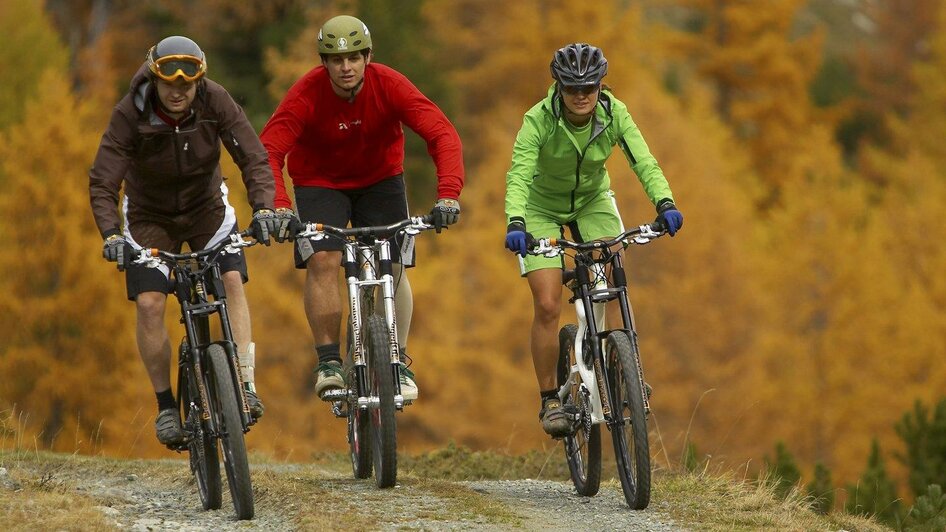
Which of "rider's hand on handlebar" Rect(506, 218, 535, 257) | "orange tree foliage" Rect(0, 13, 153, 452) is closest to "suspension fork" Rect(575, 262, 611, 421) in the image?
"rider's hand on handlebar" Rect(506, 218, 535, 257)

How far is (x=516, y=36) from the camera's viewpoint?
48.6 metres

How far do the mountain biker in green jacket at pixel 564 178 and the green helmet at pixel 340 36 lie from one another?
1.07m

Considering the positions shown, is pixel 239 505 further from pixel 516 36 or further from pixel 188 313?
pixel 516 36

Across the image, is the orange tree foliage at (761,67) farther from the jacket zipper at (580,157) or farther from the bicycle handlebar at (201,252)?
the bicycle handlebar at (201,252)

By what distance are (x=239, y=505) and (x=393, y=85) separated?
2.75m

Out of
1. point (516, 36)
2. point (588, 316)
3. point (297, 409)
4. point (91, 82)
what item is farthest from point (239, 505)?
point (516, 36)

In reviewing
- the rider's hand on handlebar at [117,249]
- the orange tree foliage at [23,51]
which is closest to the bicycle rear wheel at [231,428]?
the rider's hand on handlebar at [117,249]

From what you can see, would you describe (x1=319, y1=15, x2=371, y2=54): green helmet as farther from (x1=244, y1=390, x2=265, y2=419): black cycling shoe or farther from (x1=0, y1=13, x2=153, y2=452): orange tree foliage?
(x1=0, y1=13, x2=153, y2=452): orange tree foliage

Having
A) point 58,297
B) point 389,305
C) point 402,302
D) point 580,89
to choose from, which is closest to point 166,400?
point 389,305

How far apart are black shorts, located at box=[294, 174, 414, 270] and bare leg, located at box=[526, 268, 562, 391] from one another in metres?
0.88

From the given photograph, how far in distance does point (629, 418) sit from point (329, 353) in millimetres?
2020

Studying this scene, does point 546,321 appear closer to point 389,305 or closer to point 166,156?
point 389,305

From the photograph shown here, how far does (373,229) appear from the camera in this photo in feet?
26.4

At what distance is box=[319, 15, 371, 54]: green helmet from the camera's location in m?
8.12
